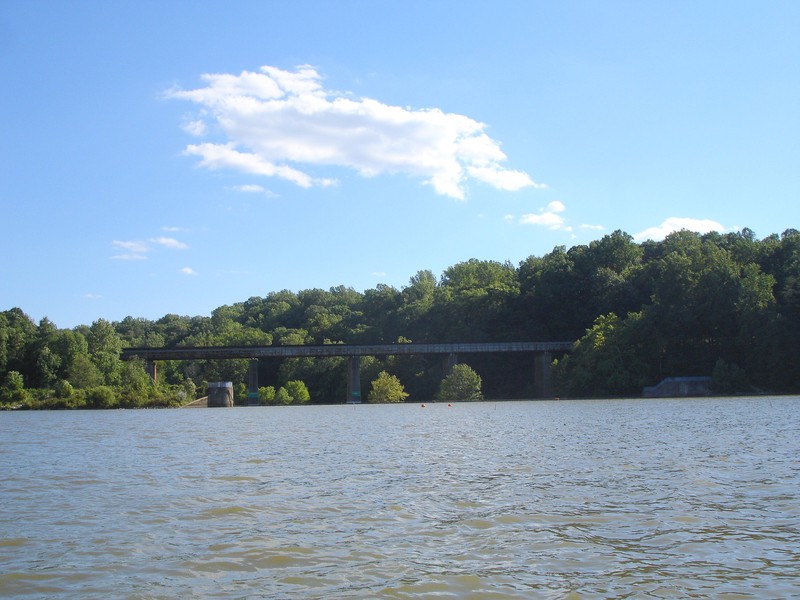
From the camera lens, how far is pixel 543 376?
11612 centimetres

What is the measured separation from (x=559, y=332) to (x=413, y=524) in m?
119

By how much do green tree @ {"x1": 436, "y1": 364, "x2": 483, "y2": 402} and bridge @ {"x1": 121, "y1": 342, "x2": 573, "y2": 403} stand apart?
407 inches

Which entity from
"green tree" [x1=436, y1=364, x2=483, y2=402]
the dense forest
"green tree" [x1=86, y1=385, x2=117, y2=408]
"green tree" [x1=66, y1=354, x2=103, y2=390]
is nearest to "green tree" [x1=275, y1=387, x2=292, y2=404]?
the dense forest

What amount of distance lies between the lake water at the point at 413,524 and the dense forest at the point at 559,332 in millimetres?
77015

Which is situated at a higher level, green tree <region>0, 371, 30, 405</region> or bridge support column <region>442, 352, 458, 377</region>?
bridge support column <region>442, 352, 458, 377</region>

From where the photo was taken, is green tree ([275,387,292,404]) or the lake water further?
green tree ([275,387,292,404])

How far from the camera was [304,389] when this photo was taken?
438 feet

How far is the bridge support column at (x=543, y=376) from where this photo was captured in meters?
114

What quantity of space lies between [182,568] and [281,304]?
188 m

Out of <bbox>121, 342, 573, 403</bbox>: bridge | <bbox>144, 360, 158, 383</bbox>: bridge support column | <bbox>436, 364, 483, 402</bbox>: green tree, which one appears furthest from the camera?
<bbox>144, 360, 158, 383</bbox>: bridge support column

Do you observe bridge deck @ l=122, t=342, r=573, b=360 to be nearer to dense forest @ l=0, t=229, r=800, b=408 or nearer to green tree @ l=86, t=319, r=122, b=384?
green tree @ l=86, t=319, r=122, b=384

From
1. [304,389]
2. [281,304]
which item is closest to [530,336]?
[304,389]

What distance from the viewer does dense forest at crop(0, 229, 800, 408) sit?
98.6m

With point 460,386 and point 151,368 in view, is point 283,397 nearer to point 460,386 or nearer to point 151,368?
point 151,368
